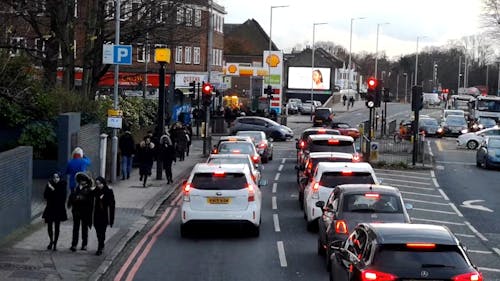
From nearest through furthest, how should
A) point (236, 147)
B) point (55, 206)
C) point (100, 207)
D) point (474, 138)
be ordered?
point (100, 207) < point (55, 206) < point (236, 147) < point (474, 138)

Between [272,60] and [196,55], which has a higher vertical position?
[196,55]

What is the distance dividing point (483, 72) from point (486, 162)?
134663 mm

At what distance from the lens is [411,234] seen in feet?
34.3

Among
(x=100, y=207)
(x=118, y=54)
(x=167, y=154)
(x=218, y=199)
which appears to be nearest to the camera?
(x=100, y=207)

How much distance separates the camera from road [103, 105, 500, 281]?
1516 cm

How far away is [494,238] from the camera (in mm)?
19969

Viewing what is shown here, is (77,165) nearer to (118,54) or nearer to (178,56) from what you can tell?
(118,54)

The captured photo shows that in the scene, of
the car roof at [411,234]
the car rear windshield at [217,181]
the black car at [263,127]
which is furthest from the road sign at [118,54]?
the black car at [263,127]

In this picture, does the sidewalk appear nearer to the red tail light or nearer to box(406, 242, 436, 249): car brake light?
the red tail light

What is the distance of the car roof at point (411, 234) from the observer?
1020cm

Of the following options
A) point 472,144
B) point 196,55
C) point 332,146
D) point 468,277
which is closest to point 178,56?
point 196,55

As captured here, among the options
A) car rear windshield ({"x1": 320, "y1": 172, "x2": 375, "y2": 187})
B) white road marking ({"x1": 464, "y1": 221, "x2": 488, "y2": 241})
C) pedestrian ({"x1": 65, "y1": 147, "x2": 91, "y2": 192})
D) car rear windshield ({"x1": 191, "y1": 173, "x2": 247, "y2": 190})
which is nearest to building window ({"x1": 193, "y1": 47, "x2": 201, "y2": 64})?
white road marking ({"x1": 464, "y1": 221, "x2": 488, "y2": 241})

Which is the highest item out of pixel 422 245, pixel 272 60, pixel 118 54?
pixel 272 60

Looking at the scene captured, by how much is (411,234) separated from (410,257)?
55 cm
